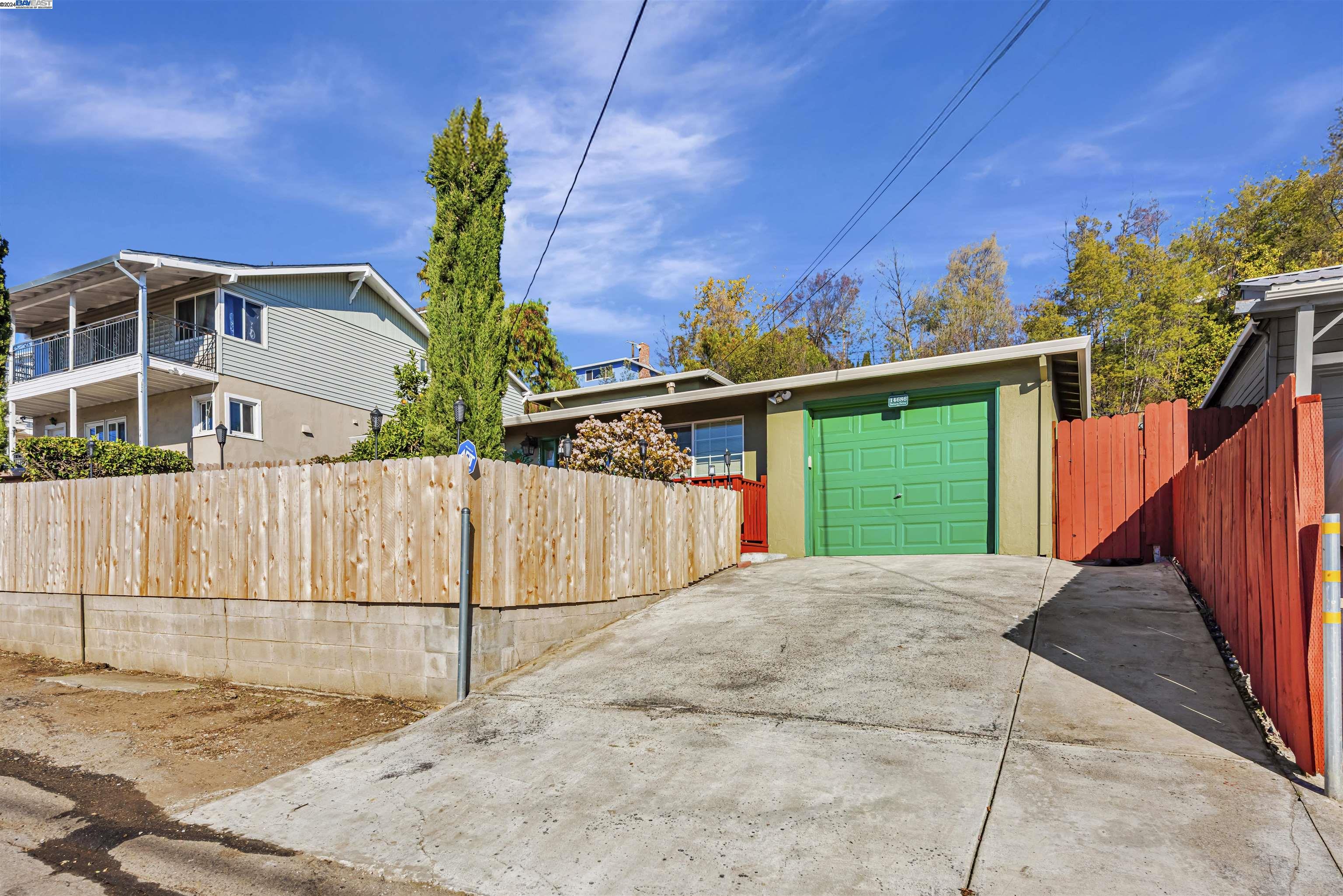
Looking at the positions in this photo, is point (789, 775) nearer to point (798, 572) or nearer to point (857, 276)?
point (798, 572)

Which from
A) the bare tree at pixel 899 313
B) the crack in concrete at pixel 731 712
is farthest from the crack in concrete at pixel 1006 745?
the bare tree at pixel 899 313

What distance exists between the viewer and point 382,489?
6590mm

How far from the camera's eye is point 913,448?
443 inches

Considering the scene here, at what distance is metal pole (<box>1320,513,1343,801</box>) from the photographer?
3.26 metres

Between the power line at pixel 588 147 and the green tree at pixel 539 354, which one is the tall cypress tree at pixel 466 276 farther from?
the green tree at pixel 539 354

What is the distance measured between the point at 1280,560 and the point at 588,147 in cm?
879

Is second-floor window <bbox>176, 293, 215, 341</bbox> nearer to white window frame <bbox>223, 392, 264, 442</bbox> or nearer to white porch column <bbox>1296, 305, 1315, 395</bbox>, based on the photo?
white window frame <bbox>223, 392, 264, 442</bbox>

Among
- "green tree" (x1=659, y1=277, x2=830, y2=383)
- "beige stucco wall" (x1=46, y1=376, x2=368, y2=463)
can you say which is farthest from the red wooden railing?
"green tree" (x1=659, y1=277, x2=830, y2=383)

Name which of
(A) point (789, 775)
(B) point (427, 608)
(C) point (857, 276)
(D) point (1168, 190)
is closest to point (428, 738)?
(B) point (427, 608)

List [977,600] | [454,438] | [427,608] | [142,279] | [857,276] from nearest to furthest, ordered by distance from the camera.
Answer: [427,608], [977,600], [454,438], [142,279], [857,276]

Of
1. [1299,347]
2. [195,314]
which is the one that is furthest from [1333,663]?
[195,314]

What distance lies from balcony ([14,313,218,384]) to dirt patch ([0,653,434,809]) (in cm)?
Answer: 1179

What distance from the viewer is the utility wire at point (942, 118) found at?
9.55m

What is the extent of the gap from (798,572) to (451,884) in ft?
23.4
